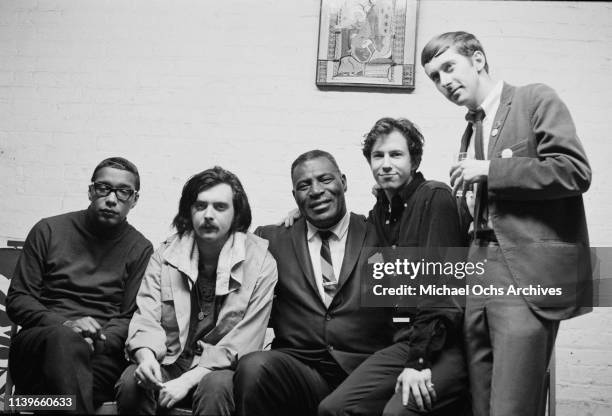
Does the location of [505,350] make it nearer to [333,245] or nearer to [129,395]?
[333,245]

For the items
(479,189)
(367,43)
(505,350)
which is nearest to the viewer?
(505,350)

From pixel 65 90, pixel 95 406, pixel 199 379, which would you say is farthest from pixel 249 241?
pixel 65 90

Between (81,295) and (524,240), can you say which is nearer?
(524,240)

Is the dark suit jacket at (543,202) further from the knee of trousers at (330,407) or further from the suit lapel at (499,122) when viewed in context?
the knee of trousers at (330,407)

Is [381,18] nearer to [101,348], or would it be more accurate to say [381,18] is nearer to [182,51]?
[182,51]

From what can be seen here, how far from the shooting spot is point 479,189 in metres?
2.02

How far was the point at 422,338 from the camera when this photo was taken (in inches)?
79.5

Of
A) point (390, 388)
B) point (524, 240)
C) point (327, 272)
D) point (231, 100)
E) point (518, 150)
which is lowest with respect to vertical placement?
point (390, 388)

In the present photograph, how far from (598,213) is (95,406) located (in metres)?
2.72

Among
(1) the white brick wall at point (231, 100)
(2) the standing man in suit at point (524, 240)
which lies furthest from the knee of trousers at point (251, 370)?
(1) the white brick wall at point (231, 100)

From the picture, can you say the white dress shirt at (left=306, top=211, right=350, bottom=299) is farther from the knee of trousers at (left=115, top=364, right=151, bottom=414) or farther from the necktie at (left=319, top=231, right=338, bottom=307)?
the knee of trousers at (left=115, top=364, right=151, bottom=414)

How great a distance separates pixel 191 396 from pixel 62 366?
0.50 m

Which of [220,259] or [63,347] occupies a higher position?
[220,259]

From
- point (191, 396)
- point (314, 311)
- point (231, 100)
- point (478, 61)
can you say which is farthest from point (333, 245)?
point (231, 100)
